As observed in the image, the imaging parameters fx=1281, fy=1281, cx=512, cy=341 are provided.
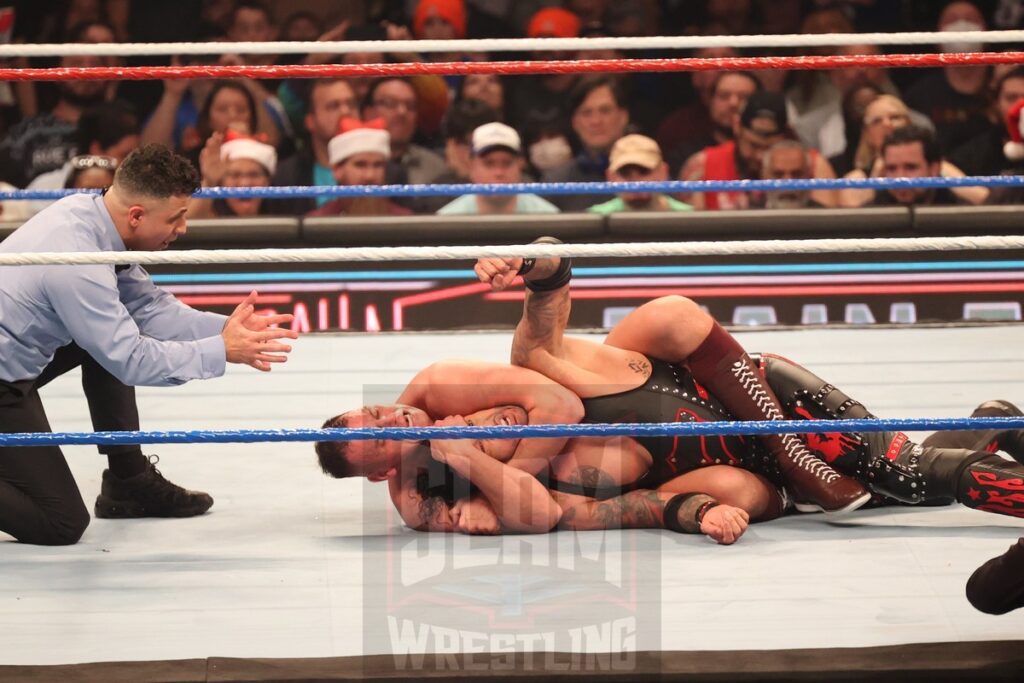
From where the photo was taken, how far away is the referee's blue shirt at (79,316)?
84.4 inches

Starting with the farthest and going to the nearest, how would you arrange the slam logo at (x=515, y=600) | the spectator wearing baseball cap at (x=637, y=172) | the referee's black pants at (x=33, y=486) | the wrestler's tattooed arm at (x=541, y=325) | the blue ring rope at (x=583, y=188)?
the spectator wearing baseball cap at (x=637, y=172)
the blue ring rope at (x=583, y=188)
the wrestler's tattooed arm at (x=541, y=325)
the referee's black pants at (x=33, y=486)
the slam logo at (x=515, y=600)

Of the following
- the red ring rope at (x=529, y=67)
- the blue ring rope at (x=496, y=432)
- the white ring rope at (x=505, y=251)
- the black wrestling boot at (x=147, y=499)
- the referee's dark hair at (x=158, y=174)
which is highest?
the red ring rope at (x=529, y=67)

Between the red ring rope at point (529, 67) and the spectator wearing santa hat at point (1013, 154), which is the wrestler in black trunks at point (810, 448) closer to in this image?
the red ring rope at point (529, 67)

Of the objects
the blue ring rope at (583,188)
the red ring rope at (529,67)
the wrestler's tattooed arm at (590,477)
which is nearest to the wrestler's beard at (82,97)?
the blue ring rope at (583,188)

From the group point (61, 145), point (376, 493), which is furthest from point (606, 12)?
point (376, 493)

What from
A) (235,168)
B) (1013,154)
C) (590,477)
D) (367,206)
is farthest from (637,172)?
(590,477)

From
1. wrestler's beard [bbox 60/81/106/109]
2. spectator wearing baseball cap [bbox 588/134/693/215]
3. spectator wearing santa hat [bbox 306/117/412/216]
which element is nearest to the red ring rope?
spectator wearing baseball cap [bbox 588/134/693/215]

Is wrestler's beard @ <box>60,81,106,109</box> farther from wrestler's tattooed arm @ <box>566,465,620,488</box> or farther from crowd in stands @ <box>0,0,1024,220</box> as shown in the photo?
wrestler's tattooed arm @ <box>566,465,620,488</box>

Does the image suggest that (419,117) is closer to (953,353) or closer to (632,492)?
(953,353)

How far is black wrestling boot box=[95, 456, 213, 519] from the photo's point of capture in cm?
240

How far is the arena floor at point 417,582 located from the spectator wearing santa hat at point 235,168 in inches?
57.4

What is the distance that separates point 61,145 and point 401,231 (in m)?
1.62

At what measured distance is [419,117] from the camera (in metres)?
4.58

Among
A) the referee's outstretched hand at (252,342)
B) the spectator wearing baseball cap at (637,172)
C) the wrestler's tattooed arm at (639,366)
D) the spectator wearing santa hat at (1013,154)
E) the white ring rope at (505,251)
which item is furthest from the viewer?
the spectator wearing baseball cap at (637,172)
